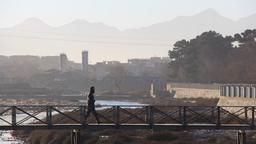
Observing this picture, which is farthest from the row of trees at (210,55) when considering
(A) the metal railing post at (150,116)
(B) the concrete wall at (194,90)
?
(A) the metal railing post at (150,116)

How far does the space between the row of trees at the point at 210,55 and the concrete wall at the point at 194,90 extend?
4686 millimetres

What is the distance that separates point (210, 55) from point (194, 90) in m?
24.7

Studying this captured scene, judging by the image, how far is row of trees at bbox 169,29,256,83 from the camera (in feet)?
442

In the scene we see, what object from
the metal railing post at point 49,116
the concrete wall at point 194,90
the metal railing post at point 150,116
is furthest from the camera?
the concrete wall at point 194,90

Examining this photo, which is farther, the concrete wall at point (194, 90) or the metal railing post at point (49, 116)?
the concrete wall at point (194, 90)

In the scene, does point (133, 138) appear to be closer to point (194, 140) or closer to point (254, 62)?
point (194, 140)

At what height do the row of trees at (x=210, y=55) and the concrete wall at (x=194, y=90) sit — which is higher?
the row of trees at (x=210, y=55)

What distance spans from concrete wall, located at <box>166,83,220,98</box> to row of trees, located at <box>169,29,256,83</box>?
469 cm

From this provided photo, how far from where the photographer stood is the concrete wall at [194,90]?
328 ft

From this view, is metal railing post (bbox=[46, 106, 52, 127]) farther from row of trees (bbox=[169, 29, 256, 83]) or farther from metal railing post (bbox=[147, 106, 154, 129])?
row of trees (bbox=[169, 29, 256, 83])

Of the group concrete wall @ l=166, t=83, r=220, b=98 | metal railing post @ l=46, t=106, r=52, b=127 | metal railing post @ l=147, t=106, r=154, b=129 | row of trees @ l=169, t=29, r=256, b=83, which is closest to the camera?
metal railing post @ l=46, t=106, r=52, b=127

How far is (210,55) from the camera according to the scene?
140 meters

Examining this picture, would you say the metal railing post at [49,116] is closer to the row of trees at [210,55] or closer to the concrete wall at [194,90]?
the concrete wall at [194,90]

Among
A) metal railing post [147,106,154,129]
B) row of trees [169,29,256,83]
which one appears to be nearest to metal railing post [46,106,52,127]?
metal railing post [147,106,154,129]
